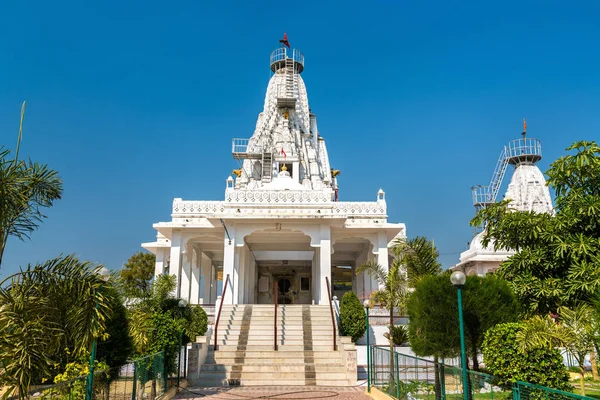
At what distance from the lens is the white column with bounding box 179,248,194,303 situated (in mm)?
23328

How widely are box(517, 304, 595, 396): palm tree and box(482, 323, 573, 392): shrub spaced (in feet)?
0.47

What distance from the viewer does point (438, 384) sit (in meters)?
9.12

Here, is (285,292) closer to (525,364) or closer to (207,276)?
(207,276)

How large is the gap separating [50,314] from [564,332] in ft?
28.5

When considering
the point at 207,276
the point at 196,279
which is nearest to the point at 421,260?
the point at 196,279

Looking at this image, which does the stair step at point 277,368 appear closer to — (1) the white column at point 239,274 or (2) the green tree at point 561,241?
(1) the white column at point 239,274

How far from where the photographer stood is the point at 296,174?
32.2 m

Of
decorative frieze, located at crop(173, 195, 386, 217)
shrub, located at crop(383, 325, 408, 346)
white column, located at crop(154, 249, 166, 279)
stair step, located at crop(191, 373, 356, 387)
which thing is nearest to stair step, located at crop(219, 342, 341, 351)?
stair step, located at crop(191, 373, 356, 387)

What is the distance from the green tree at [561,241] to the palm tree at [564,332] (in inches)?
55.8

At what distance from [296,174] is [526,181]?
56.1ft

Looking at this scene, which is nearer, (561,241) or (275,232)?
(561,241)

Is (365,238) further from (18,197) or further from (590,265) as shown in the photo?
(18,197)

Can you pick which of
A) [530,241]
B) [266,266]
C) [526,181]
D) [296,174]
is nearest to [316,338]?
[530,241]

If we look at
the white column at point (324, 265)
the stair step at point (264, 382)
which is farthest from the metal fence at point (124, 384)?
the white column at point (324, 265)
